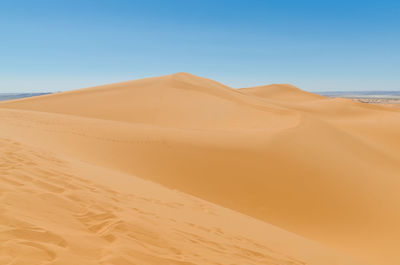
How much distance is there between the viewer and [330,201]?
7.70 metres

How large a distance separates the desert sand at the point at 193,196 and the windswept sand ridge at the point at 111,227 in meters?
0.02

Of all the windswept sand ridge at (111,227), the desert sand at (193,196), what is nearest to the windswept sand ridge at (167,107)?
the desert sand at (193,196)

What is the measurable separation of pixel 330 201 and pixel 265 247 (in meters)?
4.54

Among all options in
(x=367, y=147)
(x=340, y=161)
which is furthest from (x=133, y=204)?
(x=367, y=147)

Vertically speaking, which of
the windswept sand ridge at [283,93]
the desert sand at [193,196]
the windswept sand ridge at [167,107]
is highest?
the windswept sand ridge at [283,93]

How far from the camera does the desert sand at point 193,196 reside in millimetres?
2869

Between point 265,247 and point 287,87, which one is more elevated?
point 287,87

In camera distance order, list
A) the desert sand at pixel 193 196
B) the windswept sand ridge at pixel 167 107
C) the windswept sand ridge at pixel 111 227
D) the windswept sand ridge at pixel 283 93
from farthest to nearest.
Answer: the windswept sand ridge at pixel 283 93
the windswept sand ridge at pixel 167 107
the desert sand at pixel 193 196
the windswept sand ridge at pixel 111 227

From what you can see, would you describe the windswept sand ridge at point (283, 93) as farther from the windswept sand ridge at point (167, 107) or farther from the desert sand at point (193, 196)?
the desert sand at point (193, 196)

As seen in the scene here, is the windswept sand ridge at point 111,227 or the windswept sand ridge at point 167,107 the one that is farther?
the windswept sand ridge at point 167,107

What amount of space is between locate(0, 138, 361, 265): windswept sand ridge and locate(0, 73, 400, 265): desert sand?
2cm

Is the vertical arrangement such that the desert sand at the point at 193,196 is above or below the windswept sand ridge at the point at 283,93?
below

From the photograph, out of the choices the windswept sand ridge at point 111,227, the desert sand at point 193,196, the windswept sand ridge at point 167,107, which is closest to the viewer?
the windswept sand ridge at point 111,227

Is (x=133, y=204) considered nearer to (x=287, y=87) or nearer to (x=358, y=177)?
(x=358, y=177)
